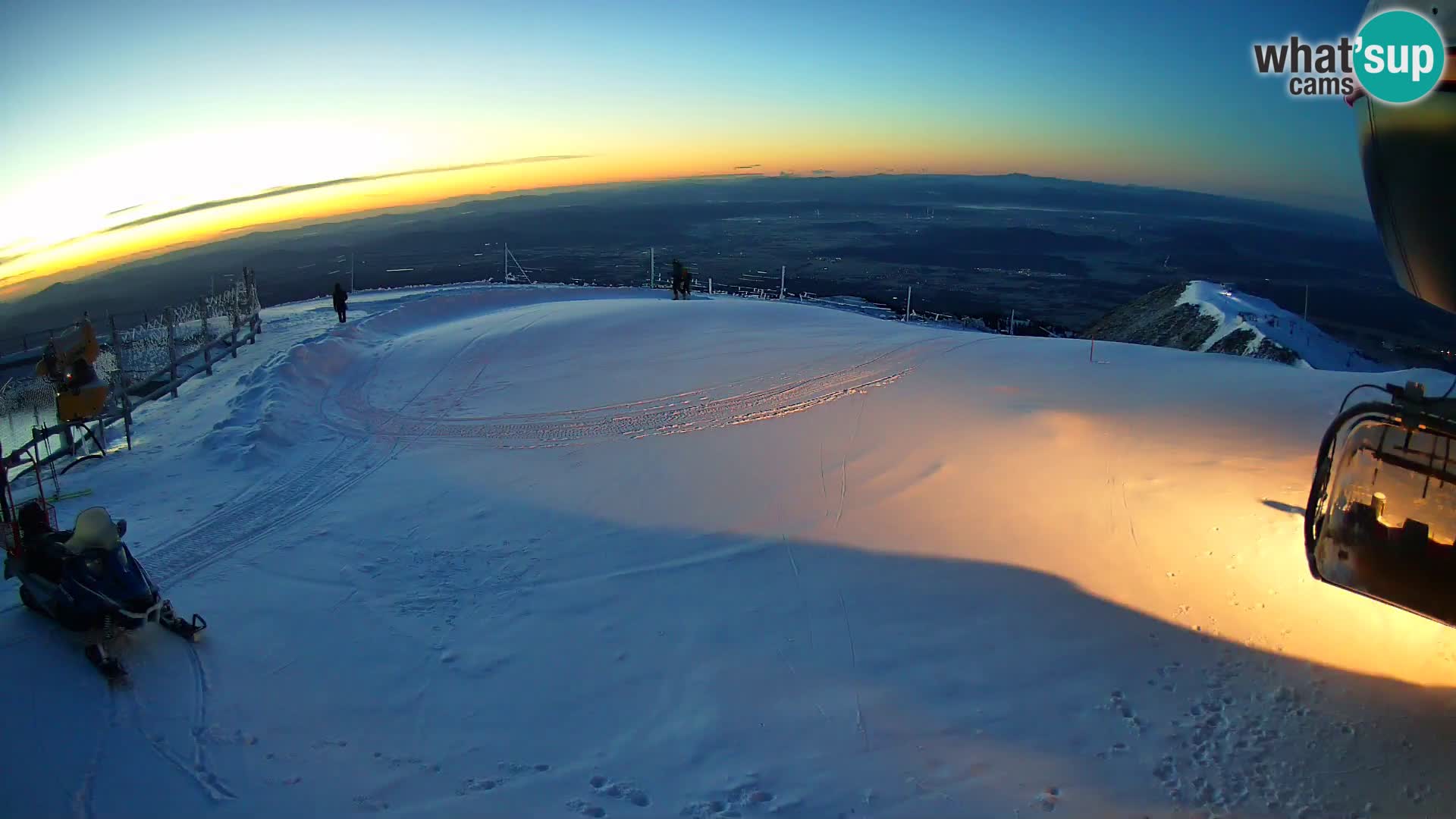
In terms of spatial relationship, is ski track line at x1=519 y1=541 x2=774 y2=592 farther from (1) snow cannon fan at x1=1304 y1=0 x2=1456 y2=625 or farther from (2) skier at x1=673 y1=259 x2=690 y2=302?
(2) skier at x1=673 y1=259 x2=690 y2=302

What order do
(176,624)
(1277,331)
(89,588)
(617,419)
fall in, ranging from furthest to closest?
(1277,331) → (617,419) → (176,624) → (89,588)

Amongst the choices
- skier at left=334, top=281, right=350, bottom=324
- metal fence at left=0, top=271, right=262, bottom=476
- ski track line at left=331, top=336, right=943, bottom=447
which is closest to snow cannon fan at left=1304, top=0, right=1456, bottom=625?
ski track line at left=331, top=336, right=943, bottom=447

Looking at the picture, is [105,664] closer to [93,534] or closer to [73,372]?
[93,534]

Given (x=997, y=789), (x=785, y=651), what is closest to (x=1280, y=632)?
(x=997, y=789)

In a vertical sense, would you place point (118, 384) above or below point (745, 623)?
above

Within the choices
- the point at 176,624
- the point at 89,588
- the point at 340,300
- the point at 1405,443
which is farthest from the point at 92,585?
the point at 340,300

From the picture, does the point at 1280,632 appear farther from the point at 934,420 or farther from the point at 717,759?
the point at 934,420

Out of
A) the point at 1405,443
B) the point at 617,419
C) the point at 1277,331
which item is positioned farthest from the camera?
the point at 1277,331
